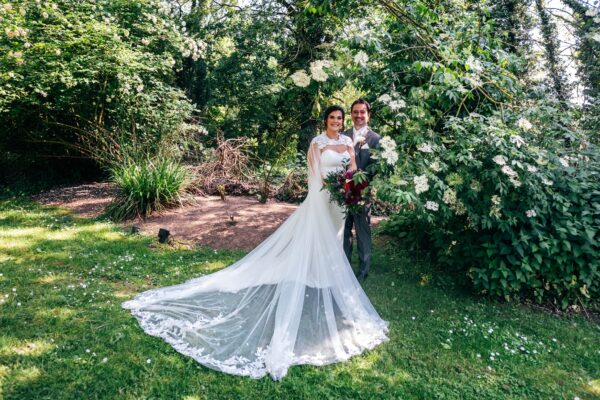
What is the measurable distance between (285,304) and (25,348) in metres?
2.12

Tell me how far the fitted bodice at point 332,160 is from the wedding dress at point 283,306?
1 centimetres

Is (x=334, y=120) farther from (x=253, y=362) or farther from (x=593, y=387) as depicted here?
(x=593, y=387)

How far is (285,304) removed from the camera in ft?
11.8

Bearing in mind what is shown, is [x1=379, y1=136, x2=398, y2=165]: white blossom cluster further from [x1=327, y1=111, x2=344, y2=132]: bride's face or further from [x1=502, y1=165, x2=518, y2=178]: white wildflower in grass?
[x1=327, y1=111, x2=344, y2=132]: bride's face

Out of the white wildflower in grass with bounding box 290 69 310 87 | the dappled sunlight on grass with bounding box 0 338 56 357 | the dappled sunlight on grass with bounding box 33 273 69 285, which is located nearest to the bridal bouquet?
the white wildflower in grass with bounding box 290 69 310 87

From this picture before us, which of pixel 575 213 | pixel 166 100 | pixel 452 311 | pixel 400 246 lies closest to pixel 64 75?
pixel 166 100

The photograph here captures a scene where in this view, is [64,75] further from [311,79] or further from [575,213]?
[575,213]

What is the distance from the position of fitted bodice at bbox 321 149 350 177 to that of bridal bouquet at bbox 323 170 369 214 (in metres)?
0.21

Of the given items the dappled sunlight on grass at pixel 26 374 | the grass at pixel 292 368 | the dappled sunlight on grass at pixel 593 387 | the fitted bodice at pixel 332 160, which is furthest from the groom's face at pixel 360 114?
the dappled sunlight on grass at pixel 26 374

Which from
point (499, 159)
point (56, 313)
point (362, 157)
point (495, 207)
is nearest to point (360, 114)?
point (362, 157)

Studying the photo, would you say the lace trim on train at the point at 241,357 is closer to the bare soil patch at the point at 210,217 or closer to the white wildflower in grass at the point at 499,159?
the white wildflower in grass at the point at 499,159

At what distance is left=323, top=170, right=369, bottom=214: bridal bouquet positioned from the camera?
4180 millimetres

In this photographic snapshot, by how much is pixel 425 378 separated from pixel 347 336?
71 centimetres

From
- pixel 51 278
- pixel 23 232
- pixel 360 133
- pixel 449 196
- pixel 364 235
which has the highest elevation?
pixel 360 133
